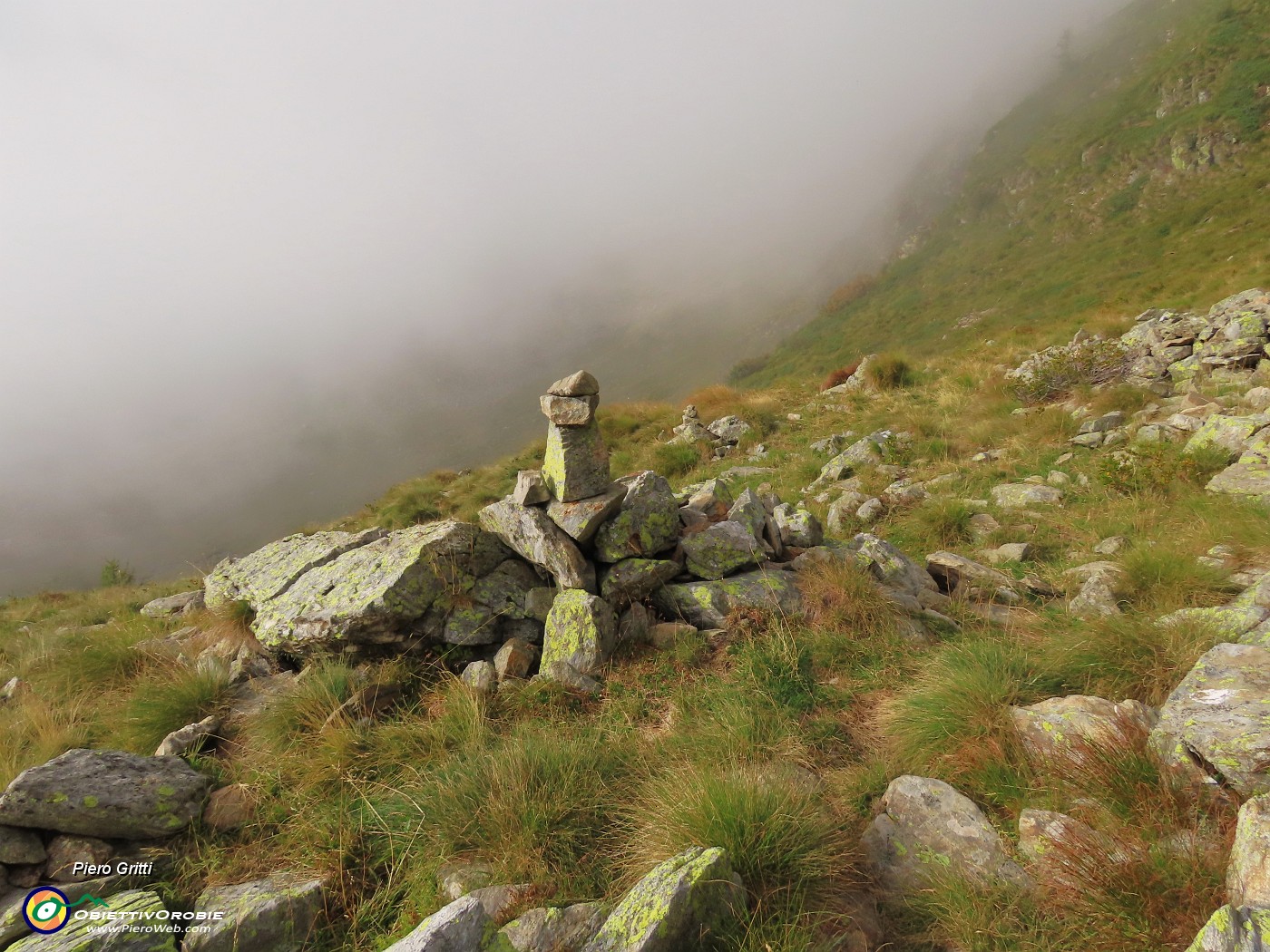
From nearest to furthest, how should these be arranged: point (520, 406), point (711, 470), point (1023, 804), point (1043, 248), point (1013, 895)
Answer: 1. point (1013, 895)
2. point (1023, 804)
3. point (711, 470)
4. point (1043, 248)
5. point (520, 406)

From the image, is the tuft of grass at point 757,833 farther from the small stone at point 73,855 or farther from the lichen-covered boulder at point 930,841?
the small stone at point 73,855

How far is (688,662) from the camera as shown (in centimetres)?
603

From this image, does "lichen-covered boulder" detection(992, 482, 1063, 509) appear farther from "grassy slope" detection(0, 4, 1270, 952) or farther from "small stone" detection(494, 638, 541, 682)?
"small stone" detection(494, 638, 541, 682)

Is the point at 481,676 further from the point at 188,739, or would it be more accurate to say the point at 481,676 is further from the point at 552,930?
the point at 552,930

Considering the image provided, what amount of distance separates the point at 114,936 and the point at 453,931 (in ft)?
6.86

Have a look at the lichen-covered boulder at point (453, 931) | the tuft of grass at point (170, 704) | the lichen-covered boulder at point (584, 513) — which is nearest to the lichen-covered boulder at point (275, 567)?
the tuft of grass at point (170, 704)

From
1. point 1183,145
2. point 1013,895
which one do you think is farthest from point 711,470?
point 1183,145

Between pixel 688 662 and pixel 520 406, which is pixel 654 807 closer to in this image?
pixel 688 662

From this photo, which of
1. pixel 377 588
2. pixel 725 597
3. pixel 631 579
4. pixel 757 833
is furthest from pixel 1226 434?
pixel 377 588

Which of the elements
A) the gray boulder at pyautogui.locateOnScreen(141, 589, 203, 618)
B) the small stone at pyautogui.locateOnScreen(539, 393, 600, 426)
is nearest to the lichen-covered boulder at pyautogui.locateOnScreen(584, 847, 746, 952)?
the small stone at pyautogui.locateOnScreen(539, 393, 600, 426)

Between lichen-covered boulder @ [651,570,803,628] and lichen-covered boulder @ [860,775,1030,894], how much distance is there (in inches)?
116

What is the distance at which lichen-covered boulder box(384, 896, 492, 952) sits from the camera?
2.82m

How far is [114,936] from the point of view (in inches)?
123

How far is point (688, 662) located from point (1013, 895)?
351cm
